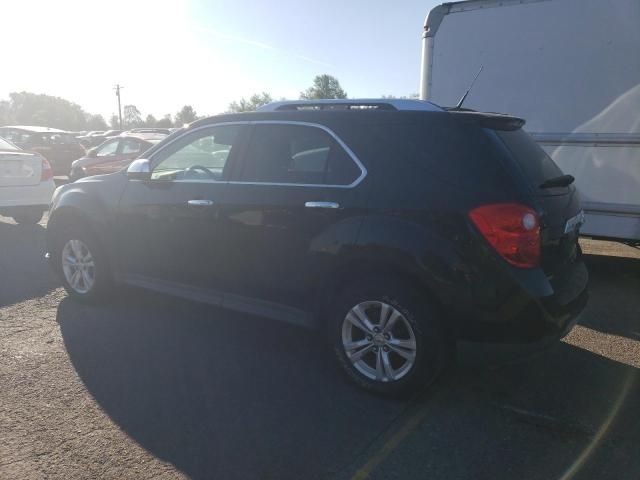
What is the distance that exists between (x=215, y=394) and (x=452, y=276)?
172 cm

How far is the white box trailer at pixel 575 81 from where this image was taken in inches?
210

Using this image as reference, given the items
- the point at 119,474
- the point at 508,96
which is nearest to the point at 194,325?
the point at 119,474

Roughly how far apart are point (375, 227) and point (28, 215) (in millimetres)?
8080

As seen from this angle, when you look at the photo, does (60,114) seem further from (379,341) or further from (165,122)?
(379,341)

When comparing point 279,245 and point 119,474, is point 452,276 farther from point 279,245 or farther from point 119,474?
point 119,474

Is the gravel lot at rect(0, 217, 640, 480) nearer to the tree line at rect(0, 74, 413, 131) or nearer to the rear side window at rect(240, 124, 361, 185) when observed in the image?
the rear side window at rect(240, 124, 361, 185)

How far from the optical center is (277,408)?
3.29 meters

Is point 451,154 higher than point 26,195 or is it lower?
higher

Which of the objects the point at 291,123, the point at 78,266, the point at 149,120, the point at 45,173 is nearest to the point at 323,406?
the point at 291,123

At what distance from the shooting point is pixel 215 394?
3443mm

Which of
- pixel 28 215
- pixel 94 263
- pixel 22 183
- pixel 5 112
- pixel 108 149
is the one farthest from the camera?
pixel 5 112

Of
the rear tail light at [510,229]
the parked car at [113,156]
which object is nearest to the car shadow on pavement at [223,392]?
the rear tail light at [510,229]

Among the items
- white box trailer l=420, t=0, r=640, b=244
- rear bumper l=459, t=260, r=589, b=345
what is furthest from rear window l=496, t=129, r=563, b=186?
white box trailer l=420, t=0, r=640, b=244

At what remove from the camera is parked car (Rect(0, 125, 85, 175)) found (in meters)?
14.9
